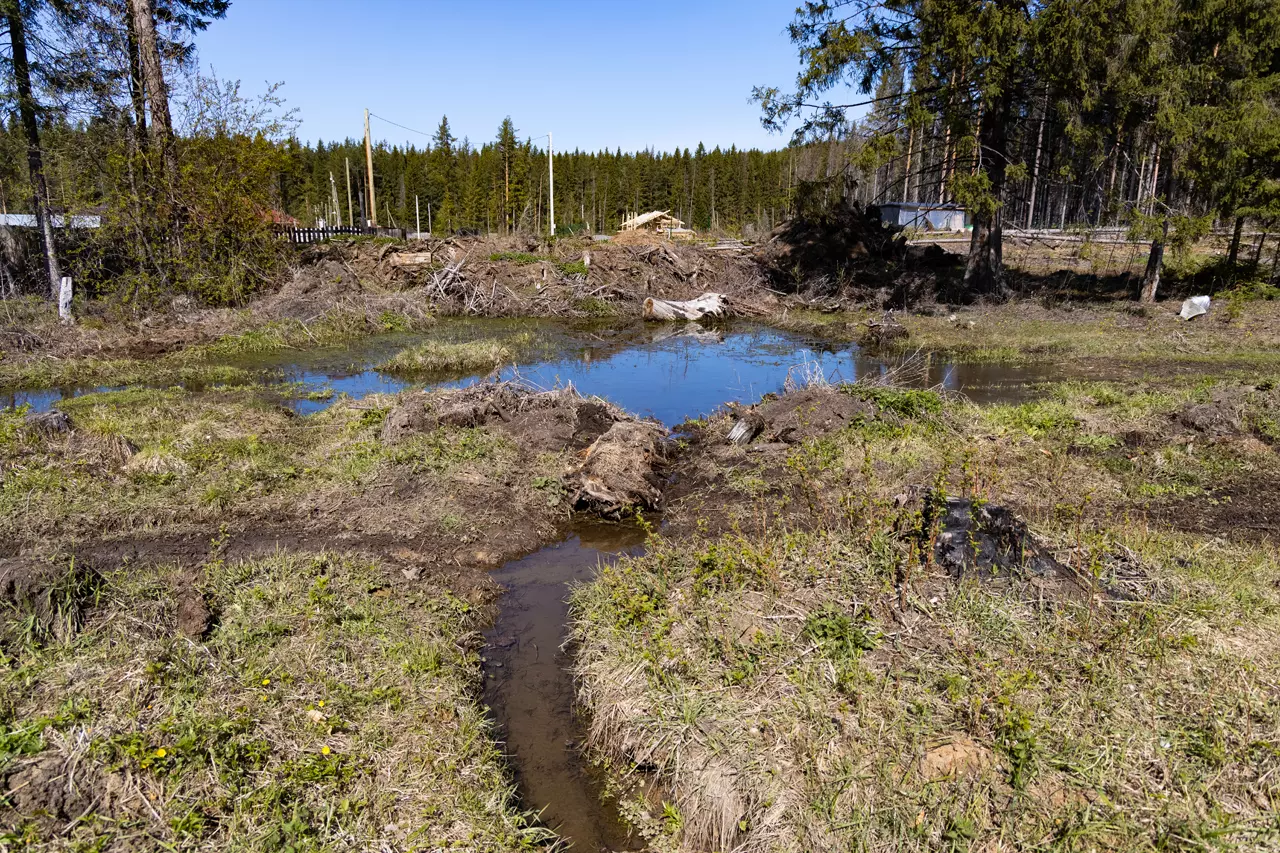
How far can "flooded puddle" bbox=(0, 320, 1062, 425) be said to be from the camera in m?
12.1

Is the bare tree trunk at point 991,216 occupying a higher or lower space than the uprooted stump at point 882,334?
higher

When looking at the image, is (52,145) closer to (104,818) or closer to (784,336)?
(784,336)

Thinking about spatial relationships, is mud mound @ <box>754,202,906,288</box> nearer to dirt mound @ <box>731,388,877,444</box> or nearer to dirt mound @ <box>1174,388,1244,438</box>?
dirt mound @ <box>731,388,877,444</box>

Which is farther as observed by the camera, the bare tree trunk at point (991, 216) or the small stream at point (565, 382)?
the bare tree trunk at point (991, 216)

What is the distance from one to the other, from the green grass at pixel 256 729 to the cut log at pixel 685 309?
17633 mm

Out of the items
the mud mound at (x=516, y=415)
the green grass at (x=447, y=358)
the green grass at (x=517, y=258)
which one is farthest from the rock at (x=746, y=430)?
Answer: the green grass at (x=517, y=258)

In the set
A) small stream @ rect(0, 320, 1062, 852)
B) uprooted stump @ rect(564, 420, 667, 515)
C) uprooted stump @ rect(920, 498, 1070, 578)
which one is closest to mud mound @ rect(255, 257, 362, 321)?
small stream @ rect(0, 320, 1062, 852)

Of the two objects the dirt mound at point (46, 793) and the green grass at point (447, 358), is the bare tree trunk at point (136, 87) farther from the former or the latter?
the dirt mound at point (46, 793)

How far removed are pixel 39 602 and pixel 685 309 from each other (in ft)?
62.6

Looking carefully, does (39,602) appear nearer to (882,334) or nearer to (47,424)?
(47,424)

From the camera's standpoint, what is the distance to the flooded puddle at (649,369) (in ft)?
39.8

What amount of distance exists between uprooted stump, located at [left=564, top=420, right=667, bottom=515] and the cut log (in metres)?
13.7

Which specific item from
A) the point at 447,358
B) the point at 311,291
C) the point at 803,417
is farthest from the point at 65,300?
the point at 803,417

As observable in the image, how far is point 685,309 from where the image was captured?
22.2m
